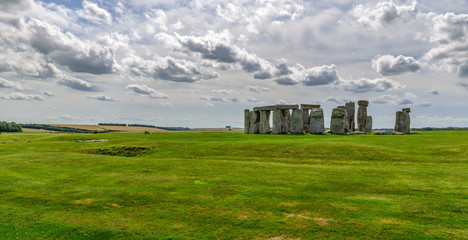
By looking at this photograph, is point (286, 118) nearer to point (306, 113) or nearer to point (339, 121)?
point (306, 113)

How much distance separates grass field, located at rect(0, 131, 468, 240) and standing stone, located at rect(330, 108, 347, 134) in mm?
22501

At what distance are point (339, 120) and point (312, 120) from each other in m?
3.99

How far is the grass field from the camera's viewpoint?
8602mm

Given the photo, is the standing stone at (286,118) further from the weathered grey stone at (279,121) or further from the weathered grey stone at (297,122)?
the weathered grey stone at (297,122)

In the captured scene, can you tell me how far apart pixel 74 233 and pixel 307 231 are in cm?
684

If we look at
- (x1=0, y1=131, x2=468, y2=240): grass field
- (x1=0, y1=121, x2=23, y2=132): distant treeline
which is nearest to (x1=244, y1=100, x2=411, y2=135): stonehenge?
(x1=0, y1=131, x2=468, y2=240): grass field

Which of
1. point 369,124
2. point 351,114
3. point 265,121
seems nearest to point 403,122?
point 369,124

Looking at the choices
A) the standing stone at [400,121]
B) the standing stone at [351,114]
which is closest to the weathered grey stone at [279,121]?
the standing stone at [351,114]

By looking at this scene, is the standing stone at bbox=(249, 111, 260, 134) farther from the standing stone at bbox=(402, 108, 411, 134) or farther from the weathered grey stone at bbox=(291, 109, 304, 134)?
the standing stone at bbox=(402, 108, 411, 134)

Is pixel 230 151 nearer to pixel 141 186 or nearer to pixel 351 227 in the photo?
pixel 141 186

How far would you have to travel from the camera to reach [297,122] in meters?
46.3

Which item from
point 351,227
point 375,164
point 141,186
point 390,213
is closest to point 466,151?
point 375,164

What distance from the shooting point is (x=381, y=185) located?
13.9m

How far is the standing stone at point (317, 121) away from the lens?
4481cm
